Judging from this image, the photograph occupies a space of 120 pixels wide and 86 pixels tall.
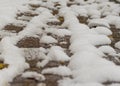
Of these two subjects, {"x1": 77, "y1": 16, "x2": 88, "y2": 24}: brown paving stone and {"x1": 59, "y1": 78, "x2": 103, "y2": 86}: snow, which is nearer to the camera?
{"x1": 59, "y1": 78, "x2": 103, "y2": 86}: snow

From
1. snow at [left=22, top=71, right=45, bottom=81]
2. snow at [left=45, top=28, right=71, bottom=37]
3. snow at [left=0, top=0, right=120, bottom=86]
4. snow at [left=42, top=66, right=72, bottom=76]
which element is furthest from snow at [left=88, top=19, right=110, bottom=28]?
snow at [left=22, top=71, right=45, bottom=81]

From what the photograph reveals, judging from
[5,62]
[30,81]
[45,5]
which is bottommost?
[30,81]

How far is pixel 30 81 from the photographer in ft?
6.07

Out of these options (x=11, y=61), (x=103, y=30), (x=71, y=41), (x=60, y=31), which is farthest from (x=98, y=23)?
(x=11, y=61)

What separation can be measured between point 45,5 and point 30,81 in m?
2.05

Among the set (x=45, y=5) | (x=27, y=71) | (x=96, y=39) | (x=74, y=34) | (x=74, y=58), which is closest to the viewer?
(x=27, y=71)

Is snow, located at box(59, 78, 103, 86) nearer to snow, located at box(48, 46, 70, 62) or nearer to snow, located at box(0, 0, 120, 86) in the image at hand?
snow, located at box(0, 0, 120, 86)

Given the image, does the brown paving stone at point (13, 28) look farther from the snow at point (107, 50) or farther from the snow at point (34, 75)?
the snow at point (34, 75)

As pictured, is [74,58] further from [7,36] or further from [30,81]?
[7,36]

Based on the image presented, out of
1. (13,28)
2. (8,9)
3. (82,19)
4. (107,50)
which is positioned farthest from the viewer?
(8,9)

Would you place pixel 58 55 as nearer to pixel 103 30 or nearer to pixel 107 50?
pixel 107 50

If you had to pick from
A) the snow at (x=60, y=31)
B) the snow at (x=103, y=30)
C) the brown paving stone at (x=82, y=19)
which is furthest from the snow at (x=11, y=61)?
the brown paving stone at (x=82, y=19)

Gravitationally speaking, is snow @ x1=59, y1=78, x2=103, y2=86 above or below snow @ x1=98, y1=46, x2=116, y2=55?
below

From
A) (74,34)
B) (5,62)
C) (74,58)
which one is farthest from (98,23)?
(5,62)
